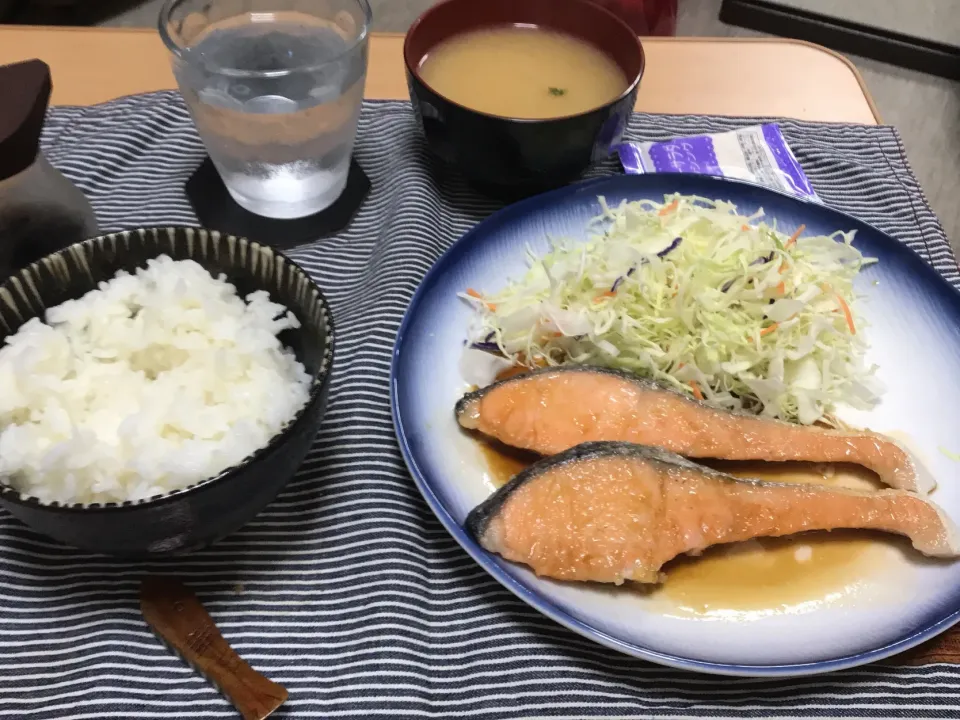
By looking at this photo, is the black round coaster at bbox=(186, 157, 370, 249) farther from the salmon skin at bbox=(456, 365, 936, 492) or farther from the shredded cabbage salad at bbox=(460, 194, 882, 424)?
the salmon skin at bbox=(456, 365, 936, 492)

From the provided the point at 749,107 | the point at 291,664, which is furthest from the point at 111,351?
the point at 749,107

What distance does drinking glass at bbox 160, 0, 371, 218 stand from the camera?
127cm

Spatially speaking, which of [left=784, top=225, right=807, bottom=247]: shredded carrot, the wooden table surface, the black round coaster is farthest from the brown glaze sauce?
the wooden table surface

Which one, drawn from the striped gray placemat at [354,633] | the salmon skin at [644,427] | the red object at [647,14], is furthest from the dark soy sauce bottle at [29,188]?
the red object at [647,14]

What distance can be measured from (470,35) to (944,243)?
111cm

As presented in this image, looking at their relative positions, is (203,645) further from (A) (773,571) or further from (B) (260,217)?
(B) (260,217)

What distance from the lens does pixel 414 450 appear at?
1.03 meters

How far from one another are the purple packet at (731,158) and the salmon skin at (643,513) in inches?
32.3

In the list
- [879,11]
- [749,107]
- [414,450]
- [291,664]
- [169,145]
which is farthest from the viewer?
[879,11]

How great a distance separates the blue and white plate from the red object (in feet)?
3.83

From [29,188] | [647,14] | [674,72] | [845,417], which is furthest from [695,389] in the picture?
[647,14]

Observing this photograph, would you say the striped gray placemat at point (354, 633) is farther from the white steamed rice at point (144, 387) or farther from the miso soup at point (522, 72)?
the miso soup at point (522, 72)

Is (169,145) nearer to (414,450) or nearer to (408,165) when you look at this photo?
(408,165)

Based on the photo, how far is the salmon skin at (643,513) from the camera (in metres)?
0.93
